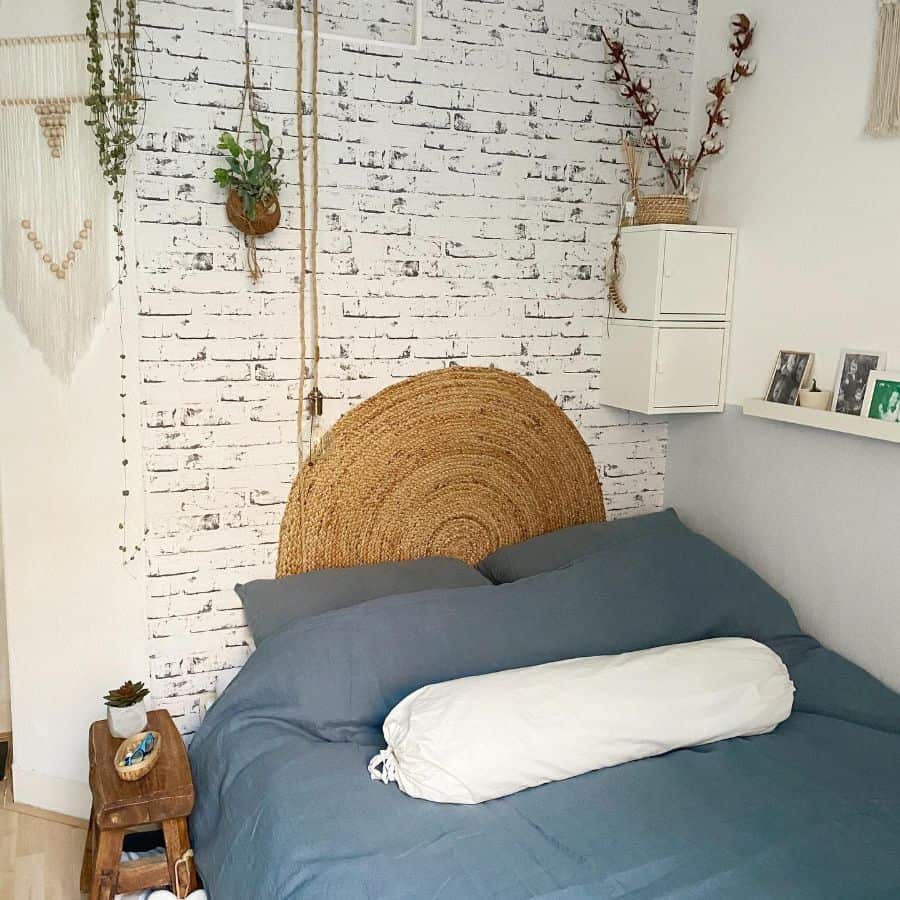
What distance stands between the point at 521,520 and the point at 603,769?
0.97 m

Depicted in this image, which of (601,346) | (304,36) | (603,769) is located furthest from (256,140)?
(603,769)

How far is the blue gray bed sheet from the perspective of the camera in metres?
1.58

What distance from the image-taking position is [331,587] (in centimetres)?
237

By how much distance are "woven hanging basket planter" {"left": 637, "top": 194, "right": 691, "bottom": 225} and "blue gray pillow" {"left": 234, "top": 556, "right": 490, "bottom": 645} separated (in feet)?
3.61

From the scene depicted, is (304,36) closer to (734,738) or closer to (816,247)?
(816,247)

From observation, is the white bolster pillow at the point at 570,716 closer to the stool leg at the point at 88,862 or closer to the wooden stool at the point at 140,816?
the wooden stool at the point at 140,816

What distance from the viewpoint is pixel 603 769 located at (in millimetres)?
1896

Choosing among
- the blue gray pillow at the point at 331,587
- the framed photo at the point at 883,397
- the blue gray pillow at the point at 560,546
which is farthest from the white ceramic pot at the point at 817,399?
the blue gray pillow at the point at 331,587

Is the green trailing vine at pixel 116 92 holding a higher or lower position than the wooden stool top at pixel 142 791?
higher

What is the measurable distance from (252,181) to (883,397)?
1.52 meters

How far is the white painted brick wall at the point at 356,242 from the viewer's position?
2232 millimetres

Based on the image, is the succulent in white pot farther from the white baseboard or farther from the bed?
the white baseboard

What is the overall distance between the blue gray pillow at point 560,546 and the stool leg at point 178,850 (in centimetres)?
105

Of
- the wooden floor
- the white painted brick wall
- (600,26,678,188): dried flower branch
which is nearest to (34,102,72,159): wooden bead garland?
the white painted brick wall
